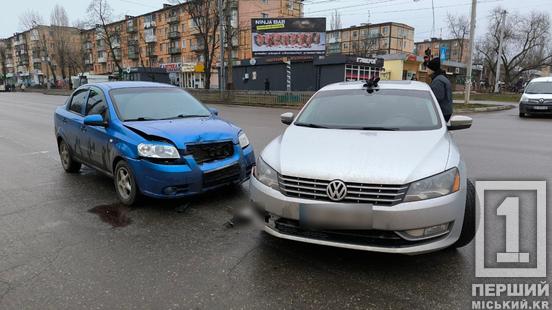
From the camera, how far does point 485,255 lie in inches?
145

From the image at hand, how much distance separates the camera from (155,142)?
4.84m

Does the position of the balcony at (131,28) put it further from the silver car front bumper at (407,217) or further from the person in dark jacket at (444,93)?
the silver car front bumper at (407,217)

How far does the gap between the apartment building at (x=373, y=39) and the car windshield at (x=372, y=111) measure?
69.5 m

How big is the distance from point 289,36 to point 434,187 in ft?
109

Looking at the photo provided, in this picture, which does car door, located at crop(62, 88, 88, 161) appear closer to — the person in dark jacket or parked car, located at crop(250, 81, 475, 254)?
parked car, located at crop(250, 81, 475, 254)

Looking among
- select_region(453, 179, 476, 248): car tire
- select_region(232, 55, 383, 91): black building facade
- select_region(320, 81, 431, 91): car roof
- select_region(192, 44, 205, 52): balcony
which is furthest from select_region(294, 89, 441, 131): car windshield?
select_region(192, 44, 205, 52): balcony

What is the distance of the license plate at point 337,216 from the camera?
304 cm

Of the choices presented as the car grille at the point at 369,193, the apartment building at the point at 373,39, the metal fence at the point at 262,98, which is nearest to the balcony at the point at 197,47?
the apartment building at the point at 373,39

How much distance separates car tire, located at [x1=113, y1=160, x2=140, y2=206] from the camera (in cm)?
498

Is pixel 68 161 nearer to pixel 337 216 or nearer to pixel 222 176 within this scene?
pixel 222 176

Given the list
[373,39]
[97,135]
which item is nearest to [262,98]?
[97,135]

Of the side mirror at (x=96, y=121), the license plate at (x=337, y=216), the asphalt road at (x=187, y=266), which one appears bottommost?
the asphalt road at (x=187, y=266)

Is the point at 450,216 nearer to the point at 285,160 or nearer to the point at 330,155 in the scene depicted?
the point at 330,155

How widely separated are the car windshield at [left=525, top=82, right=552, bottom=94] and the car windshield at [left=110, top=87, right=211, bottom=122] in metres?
17.1
